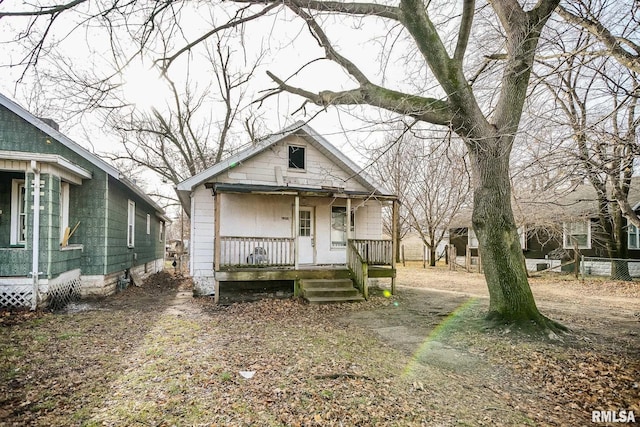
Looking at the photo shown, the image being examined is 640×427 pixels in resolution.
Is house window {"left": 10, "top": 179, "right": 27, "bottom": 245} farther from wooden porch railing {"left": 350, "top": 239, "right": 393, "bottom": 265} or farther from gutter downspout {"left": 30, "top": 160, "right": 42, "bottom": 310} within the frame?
wooden porch railing {"left": 350, "top": 239, "right": 393, "bottom": 265}

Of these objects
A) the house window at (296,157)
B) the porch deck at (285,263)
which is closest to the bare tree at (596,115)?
the porch deck at (285,263)

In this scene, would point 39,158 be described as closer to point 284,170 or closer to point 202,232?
point 202,232

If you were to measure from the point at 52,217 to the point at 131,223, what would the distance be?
5423 millimetres

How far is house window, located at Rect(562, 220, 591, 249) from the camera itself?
18953 mm

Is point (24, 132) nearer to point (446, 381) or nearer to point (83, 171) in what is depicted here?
point (83, 171)

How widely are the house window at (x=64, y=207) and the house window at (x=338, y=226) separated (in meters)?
8.21

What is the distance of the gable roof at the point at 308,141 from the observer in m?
10.8

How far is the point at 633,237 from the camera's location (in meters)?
18.5

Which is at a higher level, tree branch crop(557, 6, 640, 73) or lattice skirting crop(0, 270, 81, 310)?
tree branch crop(557, 6, 640, 73)

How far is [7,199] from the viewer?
376 inches

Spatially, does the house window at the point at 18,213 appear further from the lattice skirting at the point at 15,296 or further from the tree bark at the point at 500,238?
the tree bark at the point at 500,238

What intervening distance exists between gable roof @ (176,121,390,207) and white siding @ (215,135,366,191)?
0.18 metres
